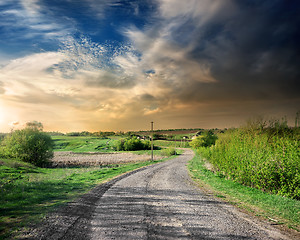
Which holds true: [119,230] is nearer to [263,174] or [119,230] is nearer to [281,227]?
[281,227]

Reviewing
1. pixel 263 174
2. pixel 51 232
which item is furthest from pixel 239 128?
pixel 51 232

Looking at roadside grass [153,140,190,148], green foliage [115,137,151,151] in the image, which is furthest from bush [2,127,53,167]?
roadside grass [153,140,190,148]

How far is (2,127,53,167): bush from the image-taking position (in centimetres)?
3403

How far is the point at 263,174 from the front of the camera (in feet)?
36.7

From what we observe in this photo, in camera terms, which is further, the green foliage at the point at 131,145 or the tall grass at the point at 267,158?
the green foliage at the point at 131,145

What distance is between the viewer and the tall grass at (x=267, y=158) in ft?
32.7

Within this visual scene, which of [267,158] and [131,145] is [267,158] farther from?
[131,145]

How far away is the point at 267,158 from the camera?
1110 cm

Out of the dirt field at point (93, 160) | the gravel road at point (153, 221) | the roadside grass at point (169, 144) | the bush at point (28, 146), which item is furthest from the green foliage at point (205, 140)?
the roadside grass at point (169, 144)

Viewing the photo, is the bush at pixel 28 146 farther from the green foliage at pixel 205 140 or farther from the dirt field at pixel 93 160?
the green foliage at pixel 205 140

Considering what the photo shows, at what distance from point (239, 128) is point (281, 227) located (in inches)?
428

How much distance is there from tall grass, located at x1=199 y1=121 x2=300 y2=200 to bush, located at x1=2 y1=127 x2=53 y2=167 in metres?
35.1

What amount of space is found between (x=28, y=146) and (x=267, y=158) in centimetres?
3892

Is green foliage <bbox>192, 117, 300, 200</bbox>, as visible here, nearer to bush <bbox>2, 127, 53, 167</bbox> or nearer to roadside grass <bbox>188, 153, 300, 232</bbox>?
roadside grass <bbox>188, 153, 300, 232</bbox>
